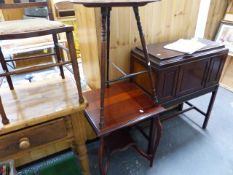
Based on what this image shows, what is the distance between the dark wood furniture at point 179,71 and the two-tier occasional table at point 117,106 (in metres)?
0.09

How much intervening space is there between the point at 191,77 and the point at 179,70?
0.55ft

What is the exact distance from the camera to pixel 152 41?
1.54 metres

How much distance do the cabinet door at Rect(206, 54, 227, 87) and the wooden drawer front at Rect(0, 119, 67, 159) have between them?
1.21 metres

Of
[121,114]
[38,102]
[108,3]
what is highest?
[108,3]

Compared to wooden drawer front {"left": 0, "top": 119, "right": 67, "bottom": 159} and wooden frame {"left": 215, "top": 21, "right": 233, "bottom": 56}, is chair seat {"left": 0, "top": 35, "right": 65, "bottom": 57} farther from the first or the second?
wooden frame {"left": 215, "top": 21, "right": 233, "bottom": 56}

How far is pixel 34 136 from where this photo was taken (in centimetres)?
77

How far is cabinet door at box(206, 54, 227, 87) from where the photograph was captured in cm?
142

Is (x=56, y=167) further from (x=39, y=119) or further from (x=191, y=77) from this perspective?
(x=191, y=77)

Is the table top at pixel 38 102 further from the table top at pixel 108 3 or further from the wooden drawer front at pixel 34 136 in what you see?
the table top at pixel 108 3

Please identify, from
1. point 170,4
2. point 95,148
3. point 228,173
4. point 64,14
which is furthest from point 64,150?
point 64,14

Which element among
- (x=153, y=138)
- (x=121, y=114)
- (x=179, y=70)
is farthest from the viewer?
(x=153, y=138)

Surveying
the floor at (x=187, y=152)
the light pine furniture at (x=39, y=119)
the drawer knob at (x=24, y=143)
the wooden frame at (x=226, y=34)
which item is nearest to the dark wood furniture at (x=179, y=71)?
the floor at (x=187, y=152)

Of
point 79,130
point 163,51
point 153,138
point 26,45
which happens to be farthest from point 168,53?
point 26,45

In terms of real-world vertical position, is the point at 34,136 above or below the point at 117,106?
above
